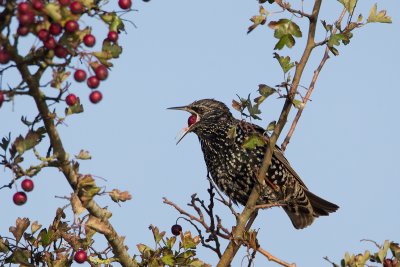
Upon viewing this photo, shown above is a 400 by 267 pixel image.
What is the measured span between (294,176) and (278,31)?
2.80 metres

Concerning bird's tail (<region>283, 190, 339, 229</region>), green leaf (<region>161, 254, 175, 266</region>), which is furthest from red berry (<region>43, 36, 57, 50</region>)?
bird's tail (<region>283, 190, 339, 229</region>)

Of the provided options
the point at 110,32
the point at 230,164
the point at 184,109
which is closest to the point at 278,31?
the point at 110,32

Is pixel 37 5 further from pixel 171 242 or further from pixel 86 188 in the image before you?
pixel 171 242

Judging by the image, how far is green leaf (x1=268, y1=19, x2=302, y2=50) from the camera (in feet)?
14.2

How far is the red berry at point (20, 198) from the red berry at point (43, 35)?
2.27 ft

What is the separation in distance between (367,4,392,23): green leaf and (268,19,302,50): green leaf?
48cm

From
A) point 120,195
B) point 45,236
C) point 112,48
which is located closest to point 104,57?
point 112,48

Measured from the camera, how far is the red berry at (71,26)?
2.85m

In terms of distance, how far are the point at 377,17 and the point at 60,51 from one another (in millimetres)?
2249

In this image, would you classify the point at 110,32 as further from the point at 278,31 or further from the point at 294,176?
the point at 294,176

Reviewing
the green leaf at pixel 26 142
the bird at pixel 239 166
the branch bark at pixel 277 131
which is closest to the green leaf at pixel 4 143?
the green leaf at pixel 26 142

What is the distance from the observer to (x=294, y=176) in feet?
22.9

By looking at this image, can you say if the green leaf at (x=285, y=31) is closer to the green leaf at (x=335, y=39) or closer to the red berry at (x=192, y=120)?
the green leaf at (x=335, y=39)

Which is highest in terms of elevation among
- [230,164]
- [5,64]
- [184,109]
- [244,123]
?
[184,109]
